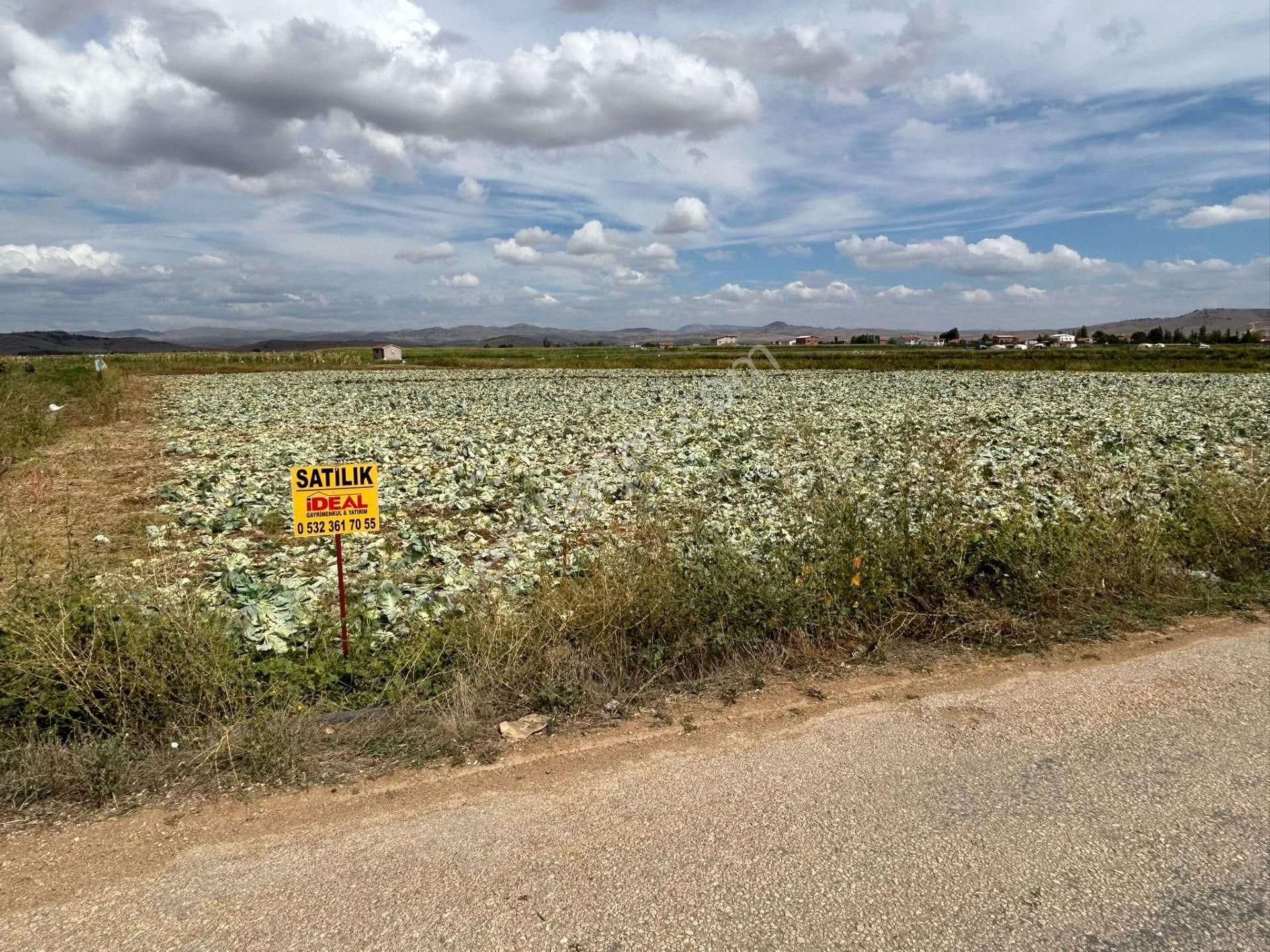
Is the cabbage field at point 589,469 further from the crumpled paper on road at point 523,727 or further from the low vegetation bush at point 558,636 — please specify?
the crumpled paper on road at point 523,727

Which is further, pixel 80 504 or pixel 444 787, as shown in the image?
pixel 80 504

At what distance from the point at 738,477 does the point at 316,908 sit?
11.2 m

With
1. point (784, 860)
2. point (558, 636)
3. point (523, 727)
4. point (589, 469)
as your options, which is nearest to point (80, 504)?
point (589, 469)

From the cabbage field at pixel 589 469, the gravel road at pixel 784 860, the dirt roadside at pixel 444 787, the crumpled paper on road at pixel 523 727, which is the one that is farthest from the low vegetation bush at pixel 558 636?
the gravel road at pixel 784 860

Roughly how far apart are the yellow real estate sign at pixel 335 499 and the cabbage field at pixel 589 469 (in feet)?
3.16

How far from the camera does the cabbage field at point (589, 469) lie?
27.5 feet

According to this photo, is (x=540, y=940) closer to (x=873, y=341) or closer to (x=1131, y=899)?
(x=1131, y=899)

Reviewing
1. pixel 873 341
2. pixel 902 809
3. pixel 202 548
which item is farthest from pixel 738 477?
pixel 873 341

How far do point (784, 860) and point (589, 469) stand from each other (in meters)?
11.9

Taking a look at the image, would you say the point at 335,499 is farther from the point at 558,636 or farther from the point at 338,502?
the point at 558,636

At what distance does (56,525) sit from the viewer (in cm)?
1062

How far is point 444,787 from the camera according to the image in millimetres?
4215

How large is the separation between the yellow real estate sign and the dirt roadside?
85.2 inches

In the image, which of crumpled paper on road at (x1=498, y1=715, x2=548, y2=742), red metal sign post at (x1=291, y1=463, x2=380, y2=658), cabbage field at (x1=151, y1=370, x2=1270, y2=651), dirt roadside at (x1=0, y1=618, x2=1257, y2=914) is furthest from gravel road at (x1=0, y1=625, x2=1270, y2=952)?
cabbage field at (x1=151, y1=370, x2=1270, y2=651)
